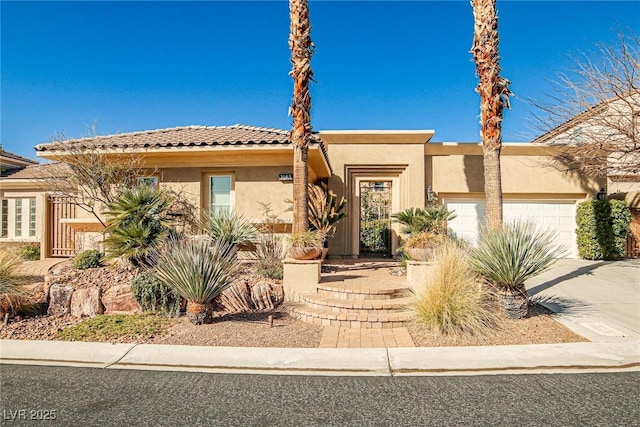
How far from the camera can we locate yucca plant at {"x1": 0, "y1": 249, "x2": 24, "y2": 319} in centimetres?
709

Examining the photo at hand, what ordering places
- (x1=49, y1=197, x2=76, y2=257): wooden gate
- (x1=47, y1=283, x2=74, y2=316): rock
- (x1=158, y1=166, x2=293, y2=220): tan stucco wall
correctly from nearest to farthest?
(x1=47, y1=283, x2=74, y2=316): rock < (x1=158, y1=166, x2=293, y2=220): tan stucco wall < (x1=49, y1=197, x2=76, y2=257): wooden gate

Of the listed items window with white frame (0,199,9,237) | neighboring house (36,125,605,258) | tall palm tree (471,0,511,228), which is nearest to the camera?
tall palm tree (471,0,511,228)

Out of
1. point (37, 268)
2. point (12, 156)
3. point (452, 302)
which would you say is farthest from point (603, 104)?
point (12, 156)

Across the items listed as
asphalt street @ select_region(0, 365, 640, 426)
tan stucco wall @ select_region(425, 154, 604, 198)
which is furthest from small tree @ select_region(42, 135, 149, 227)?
tan stucco wall @ select_region(425, 154, 604, 198)

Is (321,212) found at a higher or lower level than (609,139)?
lower

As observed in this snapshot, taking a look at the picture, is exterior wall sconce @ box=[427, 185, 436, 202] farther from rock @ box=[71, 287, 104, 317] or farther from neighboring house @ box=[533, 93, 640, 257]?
rock @ box=[71, 287, 104, 317]

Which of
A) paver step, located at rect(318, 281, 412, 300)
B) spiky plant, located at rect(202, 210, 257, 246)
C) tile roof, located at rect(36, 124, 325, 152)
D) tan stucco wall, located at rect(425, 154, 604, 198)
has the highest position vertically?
tile roof, located at rect(36, 124, 325, 152)

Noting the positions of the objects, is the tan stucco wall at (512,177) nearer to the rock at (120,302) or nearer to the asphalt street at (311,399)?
the asphalt street at (311,399)

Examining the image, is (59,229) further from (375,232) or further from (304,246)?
(375,232)

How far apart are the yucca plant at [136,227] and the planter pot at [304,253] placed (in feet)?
9.55

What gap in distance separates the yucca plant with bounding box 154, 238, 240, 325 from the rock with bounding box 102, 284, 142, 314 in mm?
1144

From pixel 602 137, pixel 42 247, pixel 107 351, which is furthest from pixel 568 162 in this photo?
pixel 42 247

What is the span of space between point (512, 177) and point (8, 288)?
15682 mm

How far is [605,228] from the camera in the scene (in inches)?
536
